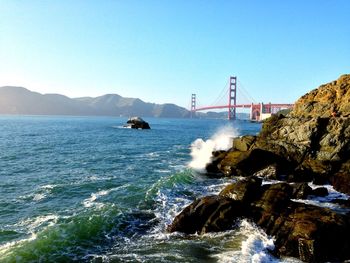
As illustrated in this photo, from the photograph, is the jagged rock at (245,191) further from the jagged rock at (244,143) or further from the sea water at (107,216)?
the jagged rock at (244,143)

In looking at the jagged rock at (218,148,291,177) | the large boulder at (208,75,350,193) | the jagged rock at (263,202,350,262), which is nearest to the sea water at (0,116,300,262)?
the jagged rock at (263,202,350,262)

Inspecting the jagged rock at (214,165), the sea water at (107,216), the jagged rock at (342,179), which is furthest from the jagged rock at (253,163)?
the jagged rock at (342,179)

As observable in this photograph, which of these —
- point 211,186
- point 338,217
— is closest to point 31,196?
point 211,186

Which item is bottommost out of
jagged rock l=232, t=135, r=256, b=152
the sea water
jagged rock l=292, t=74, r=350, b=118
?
the sea water

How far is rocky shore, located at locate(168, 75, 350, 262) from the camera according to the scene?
502 inches

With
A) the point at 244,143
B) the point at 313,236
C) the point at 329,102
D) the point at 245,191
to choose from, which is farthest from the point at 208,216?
the point at 329,102

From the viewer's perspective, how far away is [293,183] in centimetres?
2331

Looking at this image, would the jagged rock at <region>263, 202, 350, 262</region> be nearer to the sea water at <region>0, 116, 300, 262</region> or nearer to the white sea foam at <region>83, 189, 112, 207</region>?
the sea water at <region>0, 116, 300, 262</region>

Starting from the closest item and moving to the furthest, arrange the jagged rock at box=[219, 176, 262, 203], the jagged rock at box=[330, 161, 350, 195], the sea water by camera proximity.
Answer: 1. the sea water
2. the jagged rock at box=[219, 176, 262, 203]
3. the jagged rock at box=[330, 161, 350, 195]

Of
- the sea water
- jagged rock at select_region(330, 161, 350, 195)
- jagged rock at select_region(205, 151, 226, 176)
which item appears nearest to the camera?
the sea water

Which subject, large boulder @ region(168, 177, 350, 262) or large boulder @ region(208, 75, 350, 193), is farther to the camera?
large boulder @ region(208, 75, 350, 193)

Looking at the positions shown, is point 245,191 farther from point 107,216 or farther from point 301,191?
point 107,216

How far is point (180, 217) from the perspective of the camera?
1537 cm

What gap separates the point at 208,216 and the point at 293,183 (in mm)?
10321
